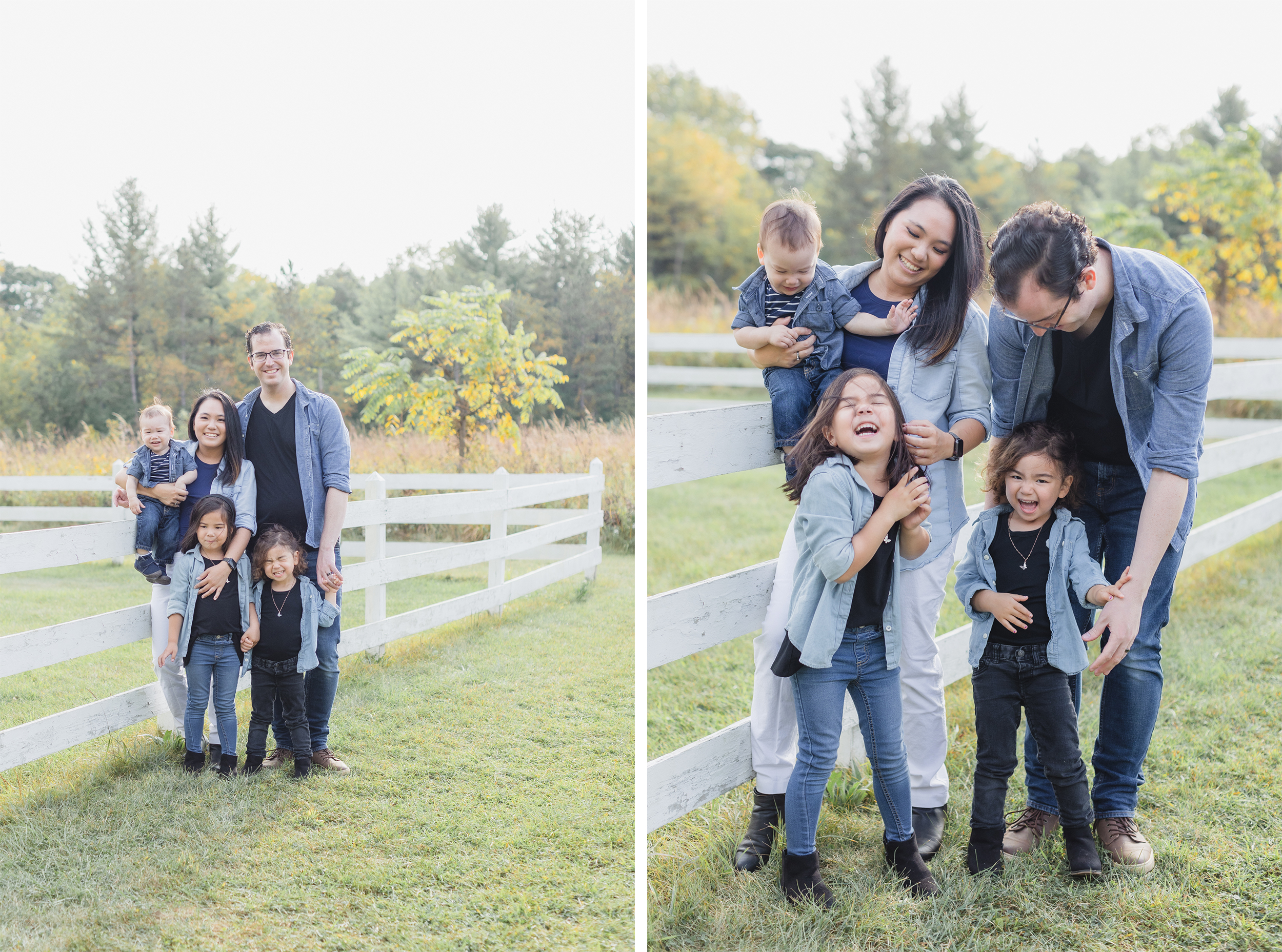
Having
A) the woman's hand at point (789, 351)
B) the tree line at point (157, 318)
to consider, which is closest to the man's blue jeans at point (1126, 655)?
the woman's hand at point (789, 351)

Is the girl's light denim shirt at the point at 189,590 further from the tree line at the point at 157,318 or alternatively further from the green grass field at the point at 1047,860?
the tree line at the point at 157,318

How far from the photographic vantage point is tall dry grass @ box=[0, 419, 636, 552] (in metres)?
6.25

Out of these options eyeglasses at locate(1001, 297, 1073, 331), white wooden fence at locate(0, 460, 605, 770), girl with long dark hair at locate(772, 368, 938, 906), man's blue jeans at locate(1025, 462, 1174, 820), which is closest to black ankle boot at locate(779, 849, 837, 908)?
girl with long dark hair at locate(772, 368, 938, 906)

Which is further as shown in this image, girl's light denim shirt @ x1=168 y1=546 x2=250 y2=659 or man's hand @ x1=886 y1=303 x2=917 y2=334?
girl's light denim shirt @ x1=168 y1=546 x2=250 y2=659

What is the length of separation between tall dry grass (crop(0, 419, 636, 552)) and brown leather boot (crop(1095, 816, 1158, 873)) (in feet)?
13.2

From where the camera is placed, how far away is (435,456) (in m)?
7.22

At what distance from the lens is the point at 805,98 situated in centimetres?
2348

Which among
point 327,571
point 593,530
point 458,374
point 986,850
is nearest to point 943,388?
point 986,850

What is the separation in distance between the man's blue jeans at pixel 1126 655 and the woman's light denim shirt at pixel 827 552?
71 centimetres

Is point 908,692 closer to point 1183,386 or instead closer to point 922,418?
point 922,418

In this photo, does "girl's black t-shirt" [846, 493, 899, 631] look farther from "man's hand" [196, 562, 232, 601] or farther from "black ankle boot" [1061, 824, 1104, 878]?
"man's hand" [196, 562, 232, 601]

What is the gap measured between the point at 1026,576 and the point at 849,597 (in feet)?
1.76

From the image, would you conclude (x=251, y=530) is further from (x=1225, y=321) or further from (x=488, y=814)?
(x=1225, y=321)

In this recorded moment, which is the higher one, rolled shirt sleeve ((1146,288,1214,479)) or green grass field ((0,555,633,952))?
rolled shirt sleeve ((1146,288,1214,479))
